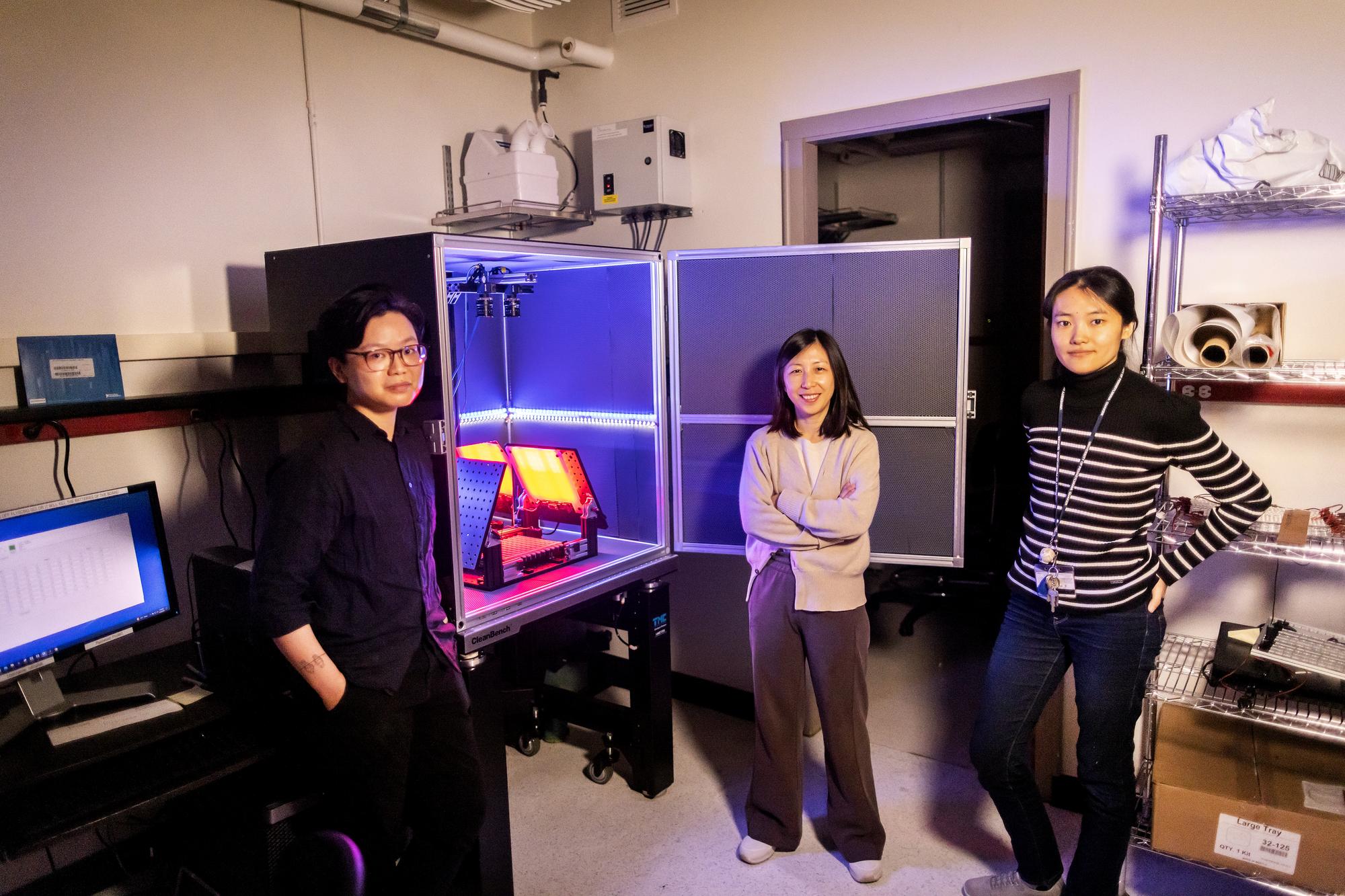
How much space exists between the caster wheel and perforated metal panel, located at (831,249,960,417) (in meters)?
1.45

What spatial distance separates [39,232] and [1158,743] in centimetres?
310

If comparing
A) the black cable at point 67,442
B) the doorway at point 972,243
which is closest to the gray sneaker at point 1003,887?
the doorway at point 972,243

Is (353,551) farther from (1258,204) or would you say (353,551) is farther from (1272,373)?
(1258,204)

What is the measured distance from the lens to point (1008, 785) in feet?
6.92

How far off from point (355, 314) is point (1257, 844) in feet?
7.45

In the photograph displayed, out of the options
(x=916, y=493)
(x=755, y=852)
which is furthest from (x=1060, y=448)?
(x=755, y=852)

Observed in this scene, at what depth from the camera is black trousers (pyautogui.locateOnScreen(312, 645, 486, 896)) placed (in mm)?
1754

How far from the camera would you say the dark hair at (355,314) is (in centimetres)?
174

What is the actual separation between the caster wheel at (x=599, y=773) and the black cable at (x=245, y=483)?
127 cm

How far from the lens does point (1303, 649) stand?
78.0 inches

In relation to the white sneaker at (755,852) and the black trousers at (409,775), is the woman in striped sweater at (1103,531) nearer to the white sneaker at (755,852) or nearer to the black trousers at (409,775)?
the white sneaker at (755,852)

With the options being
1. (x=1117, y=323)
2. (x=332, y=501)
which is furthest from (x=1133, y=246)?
(x=332, y=501)

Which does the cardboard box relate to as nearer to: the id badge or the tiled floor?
the tiled floor

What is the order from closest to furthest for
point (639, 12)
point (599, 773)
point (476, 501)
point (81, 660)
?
point (81, 660), point (476, 501), point (599, 773), point (639, 12)
